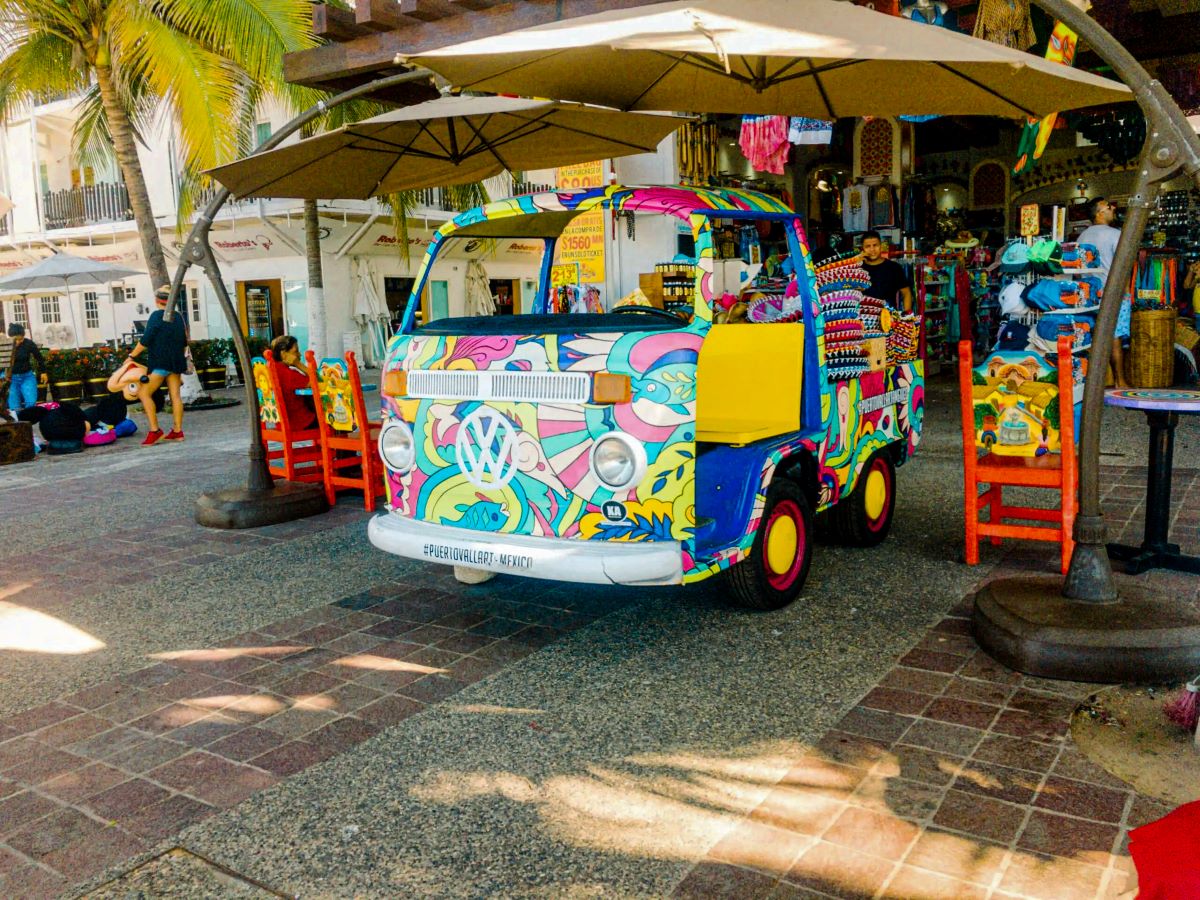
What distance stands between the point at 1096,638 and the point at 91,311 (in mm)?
29360

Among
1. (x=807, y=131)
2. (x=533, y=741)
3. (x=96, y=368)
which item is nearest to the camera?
(x=533, y=741)

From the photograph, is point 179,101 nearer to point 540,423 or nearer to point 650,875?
point 540,423

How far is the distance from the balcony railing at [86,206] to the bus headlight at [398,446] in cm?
2342

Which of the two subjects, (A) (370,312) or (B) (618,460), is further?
(A) (370,312)

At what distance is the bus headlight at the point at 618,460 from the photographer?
4.15 metres

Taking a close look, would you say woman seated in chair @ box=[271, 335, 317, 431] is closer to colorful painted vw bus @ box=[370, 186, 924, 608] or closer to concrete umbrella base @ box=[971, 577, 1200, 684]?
colorful painted vw bus @ box=[370, 186, 924, 608]

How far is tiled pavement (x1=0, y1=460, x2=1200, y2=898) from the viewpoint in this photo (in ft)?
9.02

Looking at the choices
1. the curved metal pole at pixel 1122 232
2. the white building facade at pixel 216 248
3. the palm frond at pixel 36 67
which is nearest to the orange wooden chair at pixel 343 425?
the curved metal pole at pixel 1122 232

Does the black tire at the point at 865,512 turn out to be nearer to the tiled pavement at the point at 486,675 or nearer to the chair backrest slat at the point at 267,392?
the tiled pavement at the point at 486,675

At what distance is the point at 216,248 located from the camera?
80.6ft

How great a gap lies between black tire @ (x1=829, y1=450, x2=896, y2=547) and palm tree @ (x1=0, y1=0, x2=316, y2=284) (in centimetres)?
1020

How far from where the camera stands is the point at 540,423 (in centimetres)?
429

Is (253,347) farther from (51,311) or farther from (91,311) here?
(51,311)

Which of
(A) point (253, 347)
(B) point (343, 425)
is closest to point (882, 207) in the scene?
(B) point (343, 425)
